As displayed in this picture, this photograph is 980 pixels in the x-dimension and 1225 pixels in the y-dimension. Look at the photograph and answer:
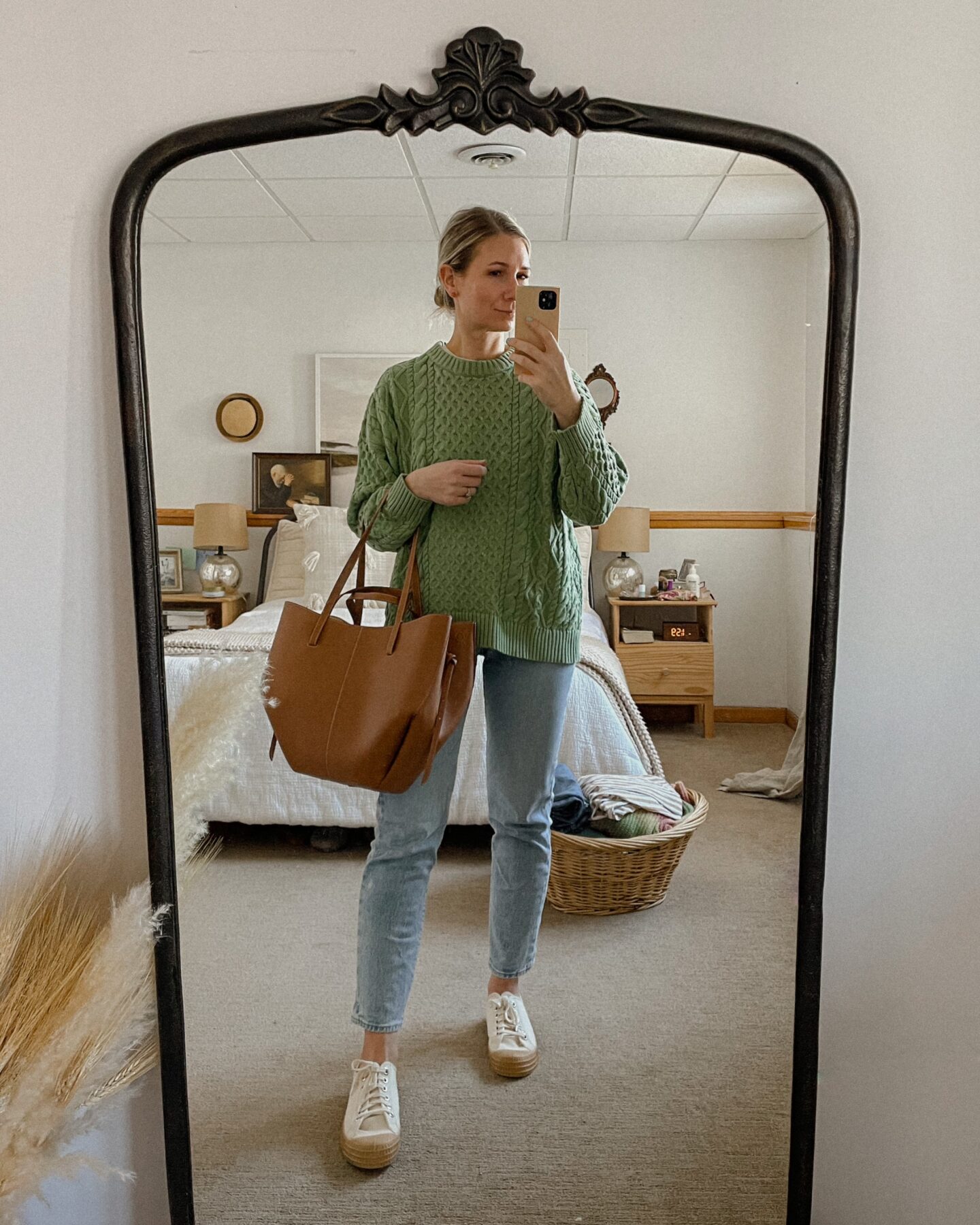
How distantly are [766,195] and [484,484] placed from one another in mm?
453

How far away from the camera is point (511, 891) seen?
50.6 inches

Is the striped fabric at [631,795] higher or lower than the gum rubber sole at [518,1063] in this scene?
higher

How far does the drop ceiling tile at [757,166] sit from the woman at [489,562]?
255mm

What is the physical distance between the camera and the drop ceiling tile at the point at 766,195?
1.17 meters

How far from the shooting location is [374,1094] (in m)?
1.28

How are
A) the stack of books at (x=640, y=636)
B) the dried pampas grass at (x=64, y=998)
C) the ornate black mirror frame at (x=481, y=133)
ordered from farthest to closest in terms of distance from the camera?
the stack of books at (x=640, y=636) → the ornate black mirror frame at (x=481, y=133) → the dried pampas grass at (x=64, y=998)

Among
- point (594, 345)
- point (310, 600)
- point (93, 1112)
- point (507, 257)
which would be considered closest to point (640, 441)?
point (594, 345)

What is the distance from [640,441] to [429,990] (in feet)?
2.31

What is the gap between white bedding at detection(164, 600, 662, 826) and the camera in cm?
121

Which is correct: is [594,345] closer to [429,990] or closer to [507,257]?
[507,257]

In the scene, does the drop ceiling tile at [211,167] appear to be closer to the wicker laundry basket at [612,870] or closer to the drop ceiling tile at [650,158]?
the drop ceiling tile at [650,158]

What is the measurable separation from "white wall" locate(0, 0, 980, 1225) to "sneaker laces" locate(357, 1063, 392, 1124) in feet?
0.87

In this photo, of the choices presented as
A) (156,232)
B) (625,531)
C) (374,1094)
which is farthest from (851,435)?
(374,1094)

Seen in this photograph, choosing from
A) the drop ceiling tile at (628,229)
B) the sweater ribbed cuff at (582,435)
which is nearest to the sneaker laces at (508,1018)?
the sweater ribbed cuff at (582,435)
